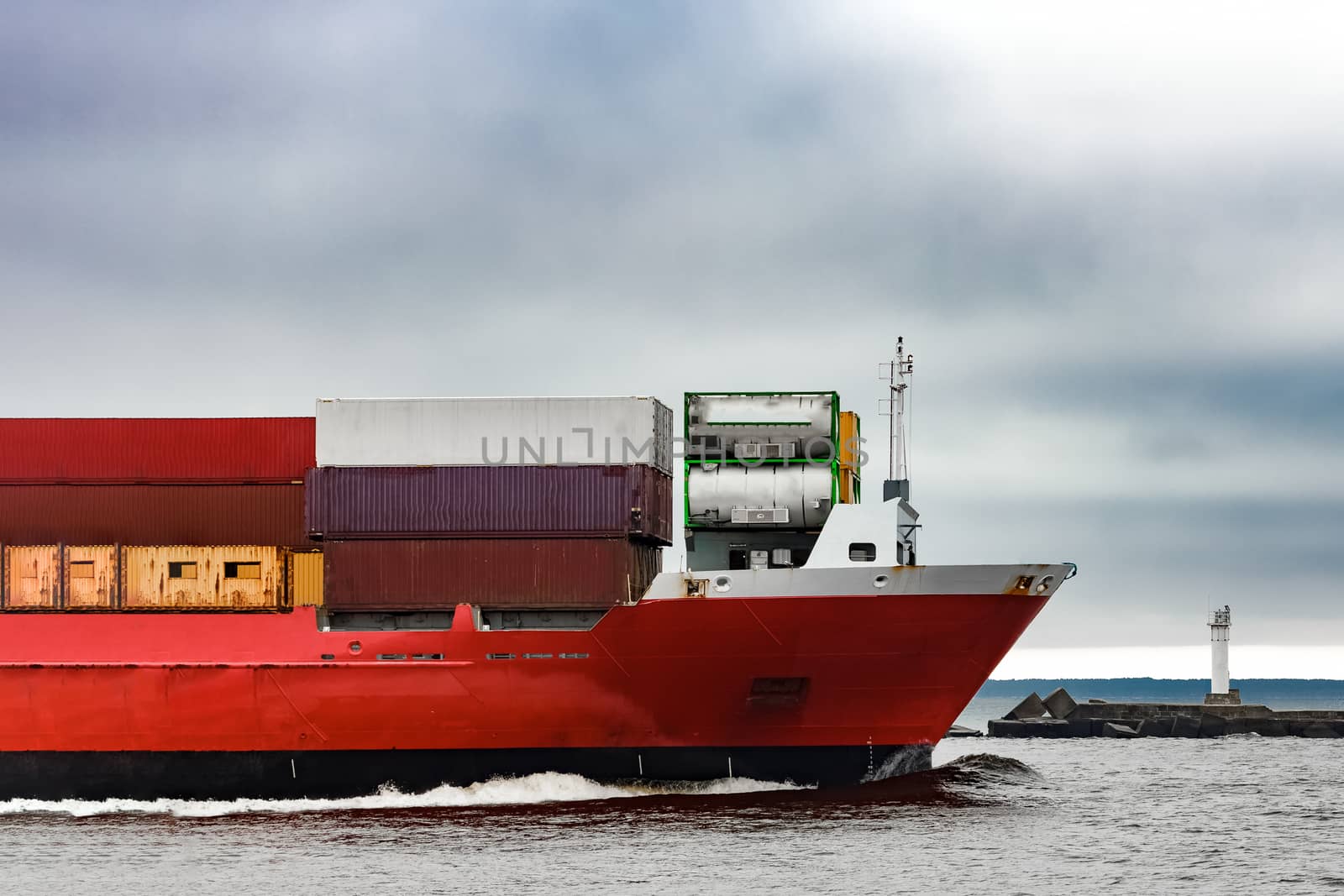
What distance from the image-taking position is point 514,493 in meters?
35.7

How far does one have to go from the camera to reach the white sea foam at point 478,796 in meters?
35.6

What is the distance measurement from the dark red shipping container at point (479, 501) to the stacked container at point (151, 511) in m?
1.41

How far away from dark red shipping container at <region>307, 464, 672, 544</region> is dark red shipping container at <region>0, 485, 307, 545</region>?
4.21ft

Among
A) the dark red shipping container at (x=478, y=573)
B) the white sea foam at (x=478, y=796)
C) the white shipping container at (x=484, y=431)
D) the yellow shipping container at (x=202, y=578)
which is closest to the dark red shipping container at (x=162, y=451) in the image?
the white shipping container at (x=484, y=431)

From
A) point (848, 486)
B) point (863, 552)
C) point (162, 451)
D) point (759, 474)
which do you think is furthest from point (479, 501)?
point (848, 486)

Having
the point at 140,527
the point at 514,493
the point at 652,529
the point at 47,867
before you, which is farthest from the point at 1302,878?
the point at 140,527

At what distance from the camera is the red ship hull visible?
3484cm

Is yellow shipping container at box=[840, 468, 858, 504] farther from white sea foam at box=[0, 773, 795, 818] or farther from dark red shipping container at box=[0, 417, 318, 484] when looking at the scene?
dark red shipping container at box=[0, 417, 318, 484]

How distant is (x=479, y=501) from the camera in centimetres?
3572

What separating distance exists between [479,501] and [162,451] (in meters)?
7.92

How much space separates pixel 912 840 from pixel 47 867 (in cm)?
1673

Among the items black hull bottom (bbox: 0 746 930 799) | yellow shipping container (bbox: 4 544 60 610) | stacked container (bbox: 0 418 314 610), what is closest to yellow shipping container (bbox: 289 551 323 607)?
stacked container (bbox: 0 418 314 610)

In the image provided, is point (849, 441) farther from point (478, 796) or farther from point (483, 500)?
point (478, 796)

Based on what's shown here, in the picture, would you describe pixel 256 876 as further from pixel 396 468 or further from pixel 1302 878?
pixel 1302 878
